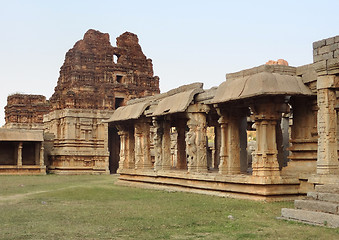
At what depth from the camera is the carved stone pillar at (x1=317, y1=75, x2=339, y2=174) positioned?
11.8m

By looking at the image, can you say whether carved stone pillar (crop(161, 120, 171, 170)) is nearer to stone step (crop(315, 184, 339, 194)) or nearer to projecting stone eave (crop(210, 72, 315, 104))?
projecting stone eave (crop(210, 72, 315, 104))

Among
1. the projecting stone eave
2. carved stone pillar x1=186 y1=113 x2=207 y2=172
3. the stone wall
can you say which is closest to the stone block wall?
the projecting stone eave

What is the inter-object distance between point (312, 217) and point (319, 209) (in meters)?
0.34

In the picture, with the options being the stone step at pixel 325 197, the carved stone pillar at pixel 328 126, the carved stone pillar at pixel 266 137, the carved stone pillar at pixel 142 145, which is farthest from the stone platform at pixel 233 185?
the stone step at pixel 325 197

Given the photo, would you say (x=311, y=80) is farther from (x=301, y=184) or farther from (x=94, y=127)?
(x=94, y=127)

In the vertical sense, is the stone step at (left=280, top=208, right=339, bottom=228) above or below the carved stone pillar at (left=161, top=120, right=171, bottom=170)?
below

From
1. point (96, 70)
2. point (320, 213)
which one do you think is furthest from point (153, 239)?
point (96, 70)

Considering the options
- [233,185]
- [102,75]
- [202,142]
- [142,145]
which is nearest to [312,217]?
[233,185]

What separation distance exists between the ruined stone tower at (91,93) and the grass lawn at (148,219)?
19949mm

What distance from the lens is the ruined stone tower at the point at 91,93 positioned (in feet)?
117

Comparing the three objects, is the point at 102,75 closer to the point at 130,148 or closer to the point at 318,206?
the point at 130,148

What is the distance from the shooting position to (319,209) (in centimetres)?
952

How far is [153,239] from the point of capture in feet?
26.9

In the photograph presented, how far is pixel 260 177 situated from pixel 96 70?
27003 mm
